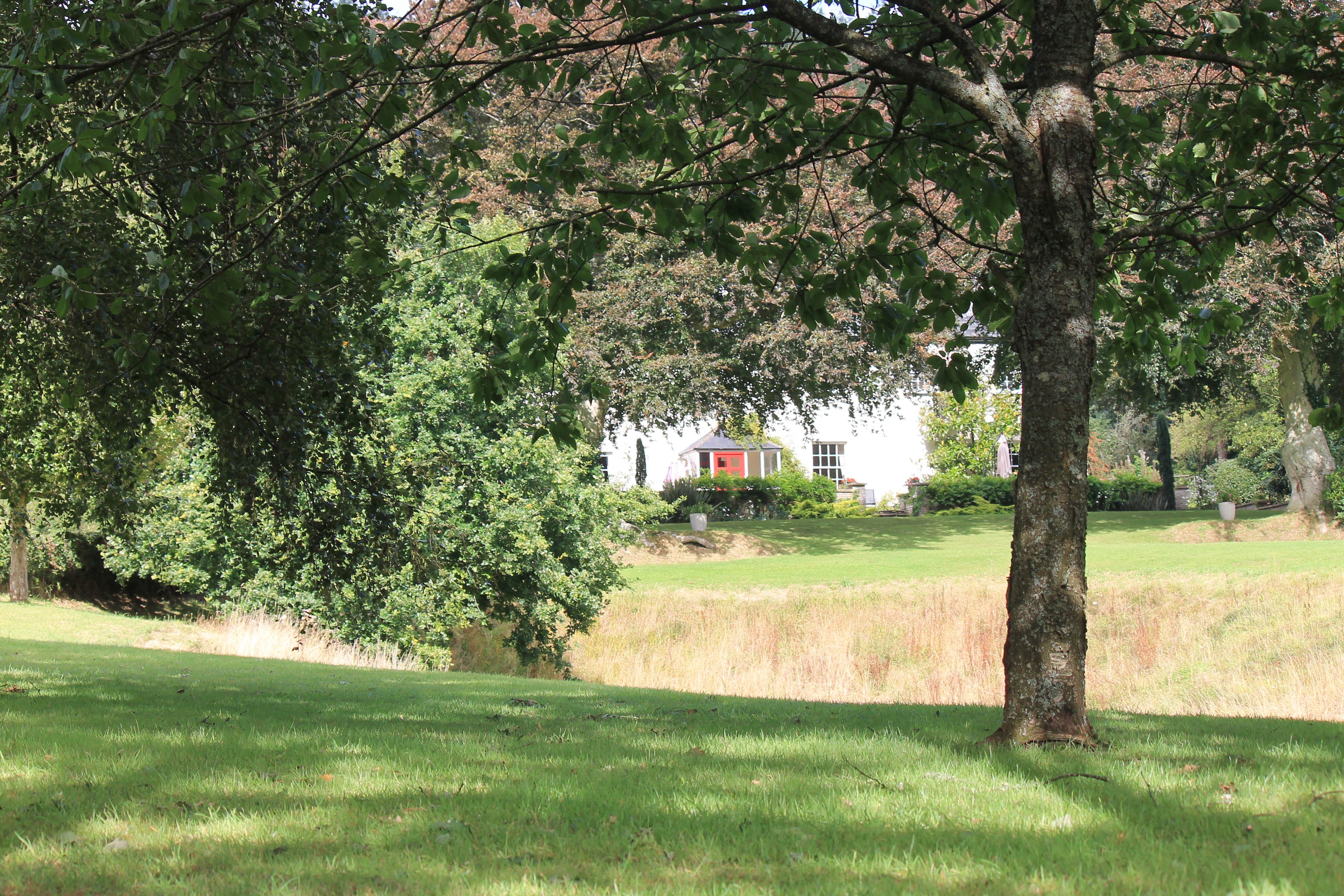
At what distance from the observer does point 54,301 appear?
6211 mm

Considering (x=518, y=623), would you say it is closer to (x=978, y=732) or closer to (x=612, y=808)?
(x=978, y=732)

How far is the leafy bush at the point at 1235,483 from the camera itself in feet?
130

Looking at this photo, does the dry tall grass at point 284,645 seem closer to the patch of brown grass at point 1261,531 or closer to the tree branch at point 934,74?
the tree branch at point 934,74

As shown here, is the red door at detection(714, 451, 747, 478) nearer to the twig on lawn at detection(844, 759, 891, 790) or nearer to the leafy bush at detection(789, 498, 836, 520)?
the leafy bush at detection(789, 498, 836, 520)

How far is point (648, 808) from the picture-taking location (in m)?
4.10

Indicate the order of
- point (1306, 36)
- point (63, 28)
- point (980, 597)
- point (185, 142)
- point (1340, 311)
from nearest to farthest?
point (63, 28) → point (185, 142) → point (1306, 36) → point (1340, 311) → point (980, 597)

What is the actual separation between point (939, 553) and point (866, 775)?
21.8 meters

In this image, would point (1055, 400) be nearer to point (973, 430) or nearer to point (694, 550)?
point (694, 550)

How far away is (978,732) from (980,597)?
1251 centimetres

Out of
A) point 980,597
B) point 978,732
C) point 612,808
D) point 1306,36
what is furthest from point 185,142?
point 980,597

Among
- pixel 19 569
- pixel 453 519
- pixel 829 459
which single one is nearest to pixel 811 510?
pixel 829 459

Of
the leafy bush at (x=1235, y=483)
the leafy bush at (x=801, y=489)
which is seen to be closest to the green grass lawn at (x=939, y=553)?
the leafy bush at (x=801, y=489)

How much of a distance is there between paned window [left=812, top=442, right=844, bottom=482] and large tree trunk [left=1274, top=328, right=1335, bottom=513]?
19396 millimetres

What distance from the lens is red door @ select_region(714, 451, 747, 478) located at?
159 feet
